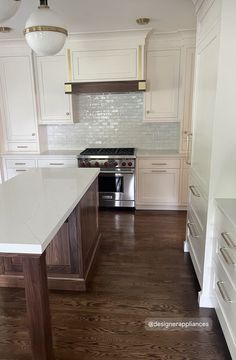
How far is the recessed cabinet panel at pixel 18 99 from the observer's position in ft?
12.8

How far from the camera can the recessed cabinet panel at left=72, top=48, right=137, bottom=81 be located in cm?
366

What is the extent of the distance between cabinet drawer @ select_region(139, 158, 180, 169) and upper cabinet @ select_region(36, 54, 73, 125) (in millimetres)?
1315

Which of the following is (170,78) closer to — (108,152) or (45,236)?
(108,152)

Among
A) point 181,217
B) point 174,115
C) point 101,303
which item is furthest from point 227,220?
point 174,115

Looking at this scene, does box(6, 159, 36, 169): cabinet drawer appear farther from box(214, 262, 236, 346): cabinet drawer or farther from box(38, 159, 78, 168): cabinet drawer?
box(214, 262, 236, 346): cabinet drawer

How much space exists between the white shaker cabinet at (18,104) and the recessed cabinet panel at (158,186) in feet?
5.74

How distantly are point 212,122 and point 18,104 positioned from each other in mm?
3195

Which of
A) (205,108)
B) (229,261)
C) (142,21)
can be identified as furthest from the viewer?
(142,21)

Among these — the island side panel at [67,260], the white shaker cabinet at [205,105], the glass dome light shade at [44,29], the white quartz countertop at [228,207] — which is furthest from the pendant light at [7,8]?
the white quartz countertop at [228,207]

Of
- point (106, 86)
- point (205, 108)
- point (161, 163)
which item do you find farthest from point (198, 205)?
point (106, 86)

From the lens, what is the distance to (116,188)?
402cm

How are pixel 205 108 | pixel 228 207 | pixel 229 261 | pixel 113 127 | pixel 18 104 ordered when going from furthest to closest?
pixel 113 127 → pixel 18 104 → pixel 205 108 → pixel 228 207 → pixel 229 261

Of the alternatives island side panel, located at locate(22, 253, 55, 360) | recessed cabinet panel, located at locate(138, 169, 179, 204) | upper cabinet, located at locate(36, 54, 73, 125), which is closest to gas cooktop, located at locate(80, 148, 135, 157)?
recessed cabinet panel, located at locate(138, 169, 179, 204)

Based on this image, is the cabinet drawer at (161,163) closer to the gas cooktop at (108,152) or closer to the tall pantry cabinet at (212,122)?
the gas cooktop at (108,152)
